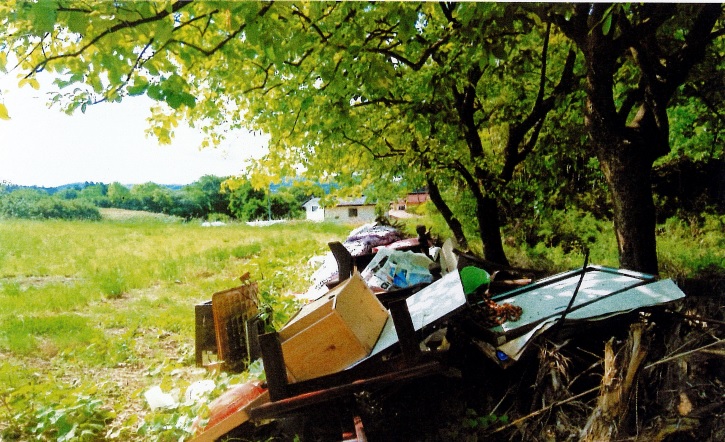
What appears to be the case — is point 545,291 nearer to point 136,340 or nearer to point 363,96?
point 363,96

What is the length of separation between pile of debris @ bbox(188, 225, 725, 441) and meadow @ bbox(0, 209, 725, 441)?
98 centimetres

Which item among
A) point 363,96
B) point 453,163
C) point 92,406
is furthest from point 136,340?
point 453,163

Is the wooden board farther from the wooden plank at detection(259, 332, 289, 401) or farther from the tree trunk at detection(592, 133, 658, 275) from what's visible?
the tree trunk at detection(592, 133, 658, 275)

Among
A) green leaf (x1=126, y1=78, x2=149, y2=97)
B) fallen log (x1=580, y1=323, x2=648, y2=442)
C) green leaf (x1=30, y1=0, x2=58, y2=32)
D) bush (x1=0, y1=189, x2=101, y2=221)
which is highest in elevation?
green leaf (x1=30, y1=0, x2=58, y2=32)

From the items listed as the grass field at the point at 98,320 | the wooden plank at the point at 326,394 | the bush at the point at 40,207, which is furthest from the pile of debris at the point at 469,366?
the bush at the point at 40,207

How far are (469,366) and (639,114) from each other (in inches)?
111

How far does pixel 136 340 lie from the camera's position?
15.7 feet

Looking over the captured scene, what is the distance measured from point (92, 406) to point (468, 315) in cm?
275

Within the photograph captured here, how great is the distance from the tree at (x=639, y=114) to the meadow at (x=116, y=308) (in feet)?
8.58

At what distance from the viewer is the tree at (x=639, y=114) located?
3.47 meters

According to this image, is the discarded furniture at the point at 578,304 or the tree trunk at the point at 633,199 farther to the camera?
the tree trunk at the point at 633,199

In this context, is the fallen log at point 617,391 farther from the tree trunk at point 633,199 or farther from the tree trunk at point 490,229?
the tree trunk at point 490,229

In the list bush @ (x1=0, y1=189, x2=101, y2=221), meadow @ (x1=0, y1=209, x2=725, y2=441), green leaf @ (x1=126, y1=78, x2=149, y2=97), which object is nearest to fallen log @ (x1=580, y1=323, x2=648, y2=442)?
meadow @ (x1=0, y1=209, x2=725, y2=441)

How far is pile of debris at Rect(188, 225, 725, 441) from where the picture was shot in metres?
1.93
